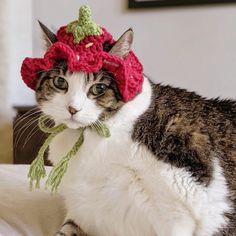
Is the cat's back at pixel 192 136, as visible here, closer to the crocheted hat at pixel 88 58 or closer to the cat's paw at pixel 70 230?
the crocheted hat at pixel 88 58

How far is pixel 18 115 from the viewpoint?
158 centimetres

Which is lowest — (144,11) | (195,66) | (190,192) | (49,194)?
(49,194)

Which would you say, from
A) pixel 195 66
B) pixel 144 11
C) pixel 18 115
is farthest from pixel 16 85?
pixel 195 66

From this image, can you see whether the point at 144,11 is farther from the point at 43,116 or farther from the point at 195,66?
the point at 43,116

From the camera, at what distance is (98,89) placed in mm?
714

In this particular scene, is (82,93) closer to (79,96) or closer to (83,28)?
(79,96)

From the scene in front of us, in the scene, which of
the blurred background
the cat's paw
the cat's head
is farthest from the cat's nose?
the blurred background

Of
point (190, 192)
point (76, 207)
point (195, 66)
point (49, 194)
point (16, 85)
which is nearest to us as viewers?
point (190, 192)

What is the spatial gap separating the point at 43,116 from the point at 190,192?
305 mm

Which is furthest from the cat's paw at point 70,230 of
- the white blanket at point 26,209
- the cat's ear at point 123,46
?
the cat's ear at point 123,46

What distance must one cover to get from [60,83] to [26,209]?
35 centimetres

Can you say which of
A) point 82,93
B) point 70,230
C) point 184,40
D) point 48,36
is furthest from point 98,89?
point 184,40

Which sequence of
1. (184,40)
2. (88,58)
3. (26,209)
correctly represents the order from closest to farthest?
(88,58)
(26,209)
(184,40)

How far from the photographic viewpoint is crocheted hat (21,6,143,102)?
685mm
